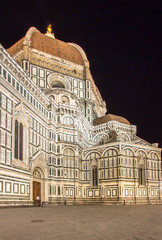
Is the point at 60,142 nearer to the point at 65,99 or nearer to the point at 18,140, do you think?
the point at 65,99

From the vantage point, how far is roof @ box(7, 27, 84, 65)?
6656 centimetres

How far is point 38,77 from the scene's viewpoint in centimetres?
6209

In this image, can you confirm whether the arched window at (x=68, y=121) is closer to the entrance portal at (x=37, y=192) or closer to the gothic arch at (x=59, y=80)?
the gothic arch at (x=59, y=80)

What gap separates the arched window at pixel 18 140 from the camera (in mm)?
35156

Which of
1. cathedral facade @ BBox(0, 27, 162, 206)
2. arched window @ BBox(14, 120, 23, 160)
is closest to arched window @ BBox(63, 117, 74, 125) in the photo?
cathedral facade @ BBox(0, 27, 162, 206)

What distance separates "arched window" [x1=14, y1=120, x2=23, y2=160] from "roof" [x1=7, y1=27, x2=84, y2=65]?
33535 millimetres

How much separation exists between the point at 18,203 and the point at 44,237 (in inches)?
1021

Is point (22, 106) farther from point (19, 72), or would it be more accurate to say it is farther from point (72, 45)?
point (72, 45)

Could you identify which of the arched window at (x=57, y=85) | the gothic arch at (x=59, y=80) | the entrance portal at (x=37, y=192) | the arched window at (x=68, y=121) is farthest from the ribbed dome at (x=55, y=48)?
the entrance portal at (x=37, y=192)

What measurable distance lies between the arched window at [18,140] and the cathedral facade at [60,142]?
126mm

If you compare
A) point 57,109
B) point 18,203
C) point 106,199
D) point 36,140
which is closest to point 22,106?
point 36,140

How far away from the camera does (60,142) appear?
50.6 meters

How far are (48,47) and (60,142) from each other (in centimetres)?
2918

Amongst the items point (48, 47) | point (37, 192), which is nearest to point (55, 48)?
point (48, 47)
